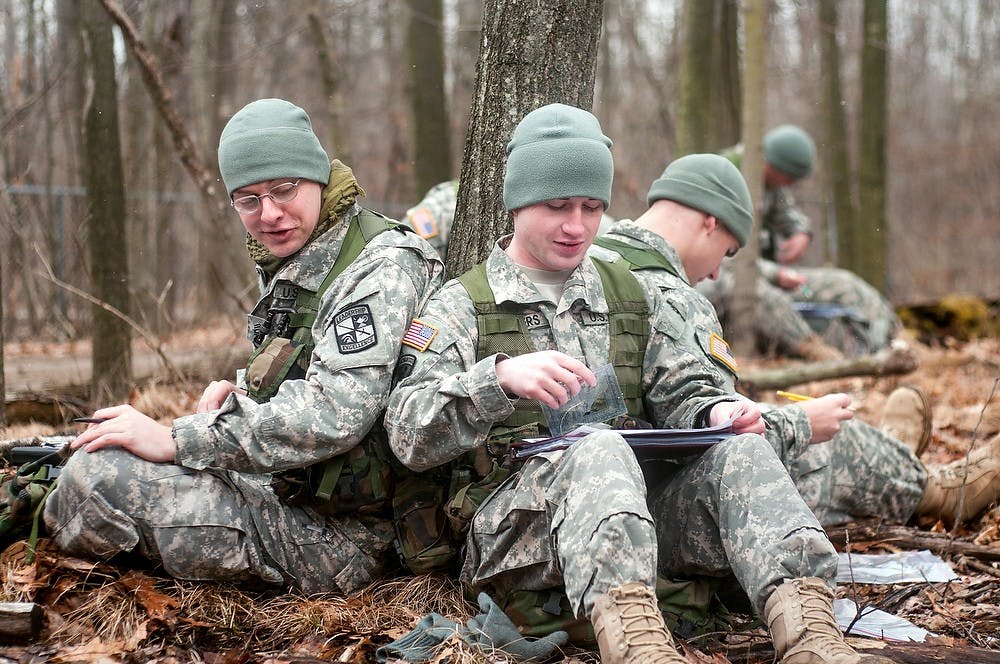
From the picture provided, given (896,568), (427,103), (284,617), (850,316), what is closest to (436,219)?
(284,617)

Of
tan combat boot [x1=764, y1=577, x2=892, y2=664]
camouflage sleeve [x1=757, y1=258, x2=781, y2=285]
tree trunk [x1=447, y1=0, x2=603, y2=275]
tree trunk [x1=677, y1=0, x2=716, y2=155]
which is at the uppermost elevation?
tree trunk [x1=677, y1=0, x2=716, y2=155]

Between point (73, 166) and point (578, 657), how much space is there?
9.13 metres

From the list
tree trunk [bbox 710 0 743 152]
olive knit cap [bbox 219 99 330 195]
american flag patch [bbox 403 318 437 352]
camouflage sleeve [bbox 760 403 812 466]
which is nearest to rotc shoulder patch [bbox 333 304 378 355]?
american flag patch [bbox 403 318 437 352]

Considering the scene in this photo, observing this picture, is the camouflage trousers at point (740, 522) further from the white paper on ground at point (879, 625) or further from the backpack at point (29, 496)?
the backpack at point (29, 496)

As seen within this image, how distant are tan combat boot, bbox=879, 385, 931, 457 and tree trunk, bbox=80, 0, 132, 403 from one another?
4.11 meters

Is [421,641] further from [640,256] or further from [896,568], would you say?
[896,568]

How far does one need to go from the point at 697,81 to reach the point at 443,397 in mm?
5927

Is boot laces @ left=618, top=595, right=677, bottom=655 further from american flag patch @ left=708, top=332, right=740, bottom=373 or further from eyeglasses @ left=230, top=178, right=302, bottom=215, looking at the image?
eyeglasses @ left=230, top=178, right=302, bottom=215

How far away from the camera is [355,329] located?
9.82 ft

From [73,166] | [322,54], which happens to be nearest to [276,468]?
[322,54]

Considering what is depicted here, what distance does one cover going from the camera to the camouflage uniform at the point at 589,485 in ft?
8.49

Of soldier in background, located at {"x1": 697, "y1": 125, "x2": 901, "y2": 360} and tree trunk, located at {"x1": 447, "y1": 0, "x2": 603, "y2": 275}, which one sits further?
soldier in background, located at {"x1": 697, "y1": 125, "x2": 901, "y2": 360}

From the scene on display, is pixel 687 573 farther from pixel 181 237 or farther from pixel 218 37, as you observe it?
pixel 181 237

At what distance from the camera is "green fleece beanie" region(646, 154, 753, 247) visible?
3951 mm
